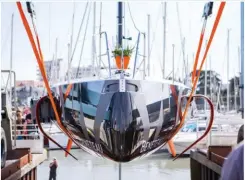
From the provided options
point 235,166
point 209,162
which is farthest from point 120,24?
point 235,166

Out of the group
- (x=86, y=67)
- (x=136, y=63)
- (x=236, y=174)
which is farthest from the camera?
(x=86, y=67)

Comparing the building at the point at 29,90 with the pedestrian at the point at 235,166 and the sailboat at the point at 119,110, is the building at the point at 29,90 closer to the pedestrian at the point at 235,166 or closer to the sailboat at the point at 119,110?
the sailboat at the point at 119,110

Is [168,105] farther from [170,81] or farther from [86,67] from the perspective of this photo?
[86,67]

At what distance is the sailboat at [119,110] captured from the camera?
15.1 feet

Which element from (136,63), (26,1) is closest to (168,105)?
(136,63)

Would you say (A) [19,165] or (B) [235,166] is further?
(A) [19,165]

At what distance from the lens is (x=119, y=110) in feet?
15.0

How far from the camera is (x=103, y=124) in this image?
15.5 feet

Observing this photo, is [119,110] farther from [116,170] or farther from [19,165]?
[116,170]

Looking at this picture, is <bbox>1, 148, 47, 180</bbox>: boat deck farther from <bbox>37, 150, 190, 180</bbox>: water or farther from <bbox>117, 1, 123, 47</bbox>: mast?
<bbox>37, 150, 190, 180</bbox>: water

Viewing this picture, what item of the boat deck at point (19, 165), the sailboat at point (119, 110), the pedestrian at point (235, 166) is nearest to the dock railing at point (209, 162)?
the sailboat at point (119, 110)

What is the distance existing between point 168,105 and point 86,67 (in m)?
1.40

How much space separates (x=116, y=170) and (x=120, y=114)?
6169 mm

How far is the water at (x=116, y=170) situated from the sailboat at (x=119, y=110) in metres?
4.30
